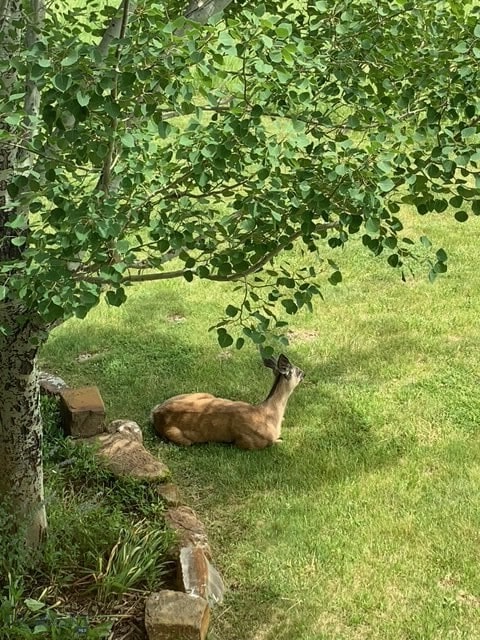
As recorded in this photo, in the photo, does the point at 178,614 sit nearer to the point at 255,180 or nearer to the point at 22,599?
the point at 22,599

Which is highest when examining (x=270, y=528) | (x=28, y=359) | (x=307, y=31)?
(x=307, y=31)

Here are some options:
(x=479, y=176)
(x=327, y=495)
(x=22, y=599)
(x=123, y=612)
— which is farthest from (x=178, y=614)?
(x=479, y=176)

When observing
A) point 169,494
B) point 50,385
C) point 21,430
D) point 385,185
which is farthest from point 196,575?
point 50,385

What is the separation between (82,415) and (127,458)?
0.40 metres

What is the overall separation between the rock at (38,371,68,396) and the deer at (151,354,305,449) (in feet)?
1.81

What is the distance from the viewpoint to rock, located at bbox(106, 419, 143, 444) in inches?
178

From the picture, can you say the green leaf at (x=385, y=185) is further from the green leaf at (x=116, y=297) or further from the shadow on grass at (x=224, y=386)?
the shadow on grass at (x=224, y=386)

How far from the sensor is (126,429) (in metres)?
4.56

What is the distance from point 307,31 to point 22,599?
91.6 inches

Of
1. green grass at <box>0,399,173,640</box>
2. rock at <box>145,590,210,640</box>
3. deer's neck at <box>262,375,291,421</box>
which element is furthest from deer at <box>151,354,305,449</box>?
rock at <box>145,590,210,640</box>

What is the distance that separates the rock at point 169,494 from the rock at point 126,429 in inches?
20.6

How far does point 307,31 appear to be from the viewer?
3.08 meters

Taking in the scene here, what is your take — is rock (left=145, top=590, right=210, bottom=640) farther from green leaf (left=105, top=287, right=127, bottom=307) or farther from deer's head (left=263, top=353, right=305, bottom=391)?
deer's head (left=263, top=353, right=305, bottom=391)

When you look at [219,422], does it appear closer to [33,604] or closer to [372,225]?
[33,604]
